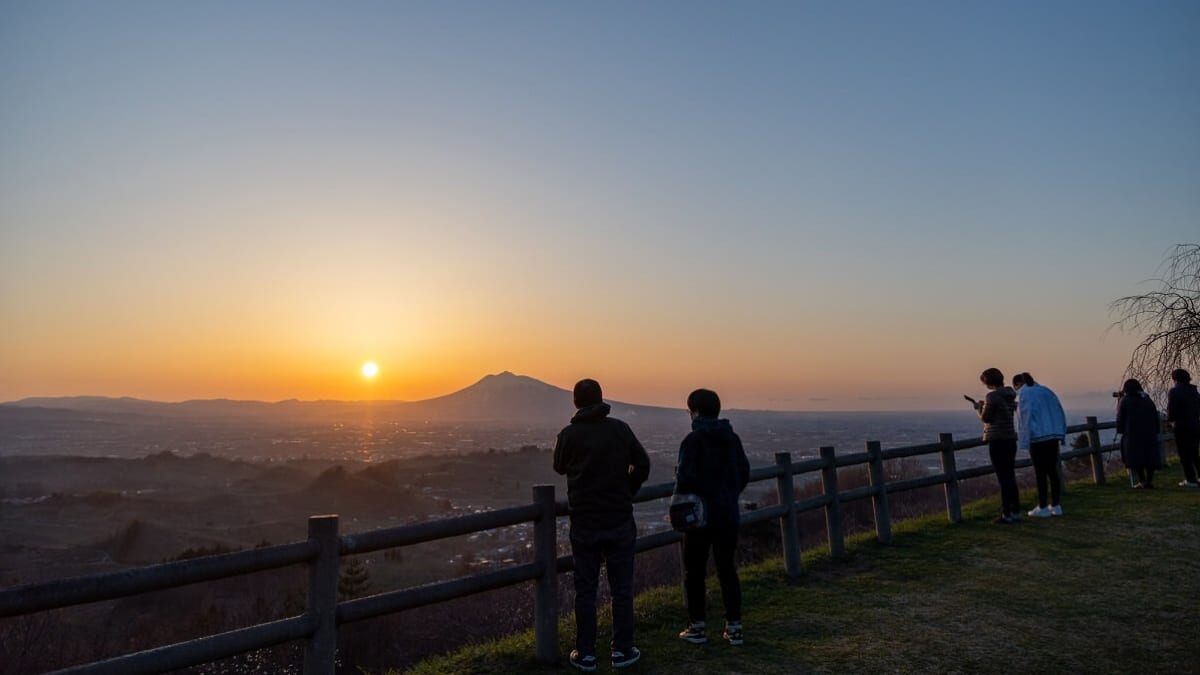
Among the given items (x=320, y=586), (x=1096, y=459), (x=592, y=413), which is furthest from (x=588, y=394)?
(x=1096, y=459)

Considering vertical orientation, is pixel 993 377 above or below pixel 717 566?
above

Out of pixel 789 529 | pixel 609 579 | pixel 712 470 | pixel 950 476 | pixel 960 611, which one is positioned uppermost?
pixel 712 470

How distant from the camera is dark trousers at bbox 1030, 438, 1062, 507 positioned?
11.1 metres

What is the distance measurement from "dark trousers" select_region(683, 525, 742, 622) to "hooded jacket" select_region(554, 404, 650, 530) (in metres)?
0.88

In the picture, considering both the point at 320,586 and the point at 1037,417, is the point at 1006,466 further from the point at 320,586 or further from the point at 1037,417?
the point at 320,586

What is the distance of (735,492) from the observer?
632 cm

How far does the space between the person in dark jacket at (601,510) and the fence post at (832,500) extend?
173 inches

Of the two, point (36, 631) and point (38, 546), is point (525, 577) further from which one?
point (38, 546)

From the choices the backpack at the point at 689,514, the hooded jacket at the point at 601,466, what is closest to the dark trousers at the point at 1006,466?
the backpack at the point at 689,514

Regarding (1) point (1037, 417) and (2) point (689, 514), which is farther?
(1) point (1037, 417)

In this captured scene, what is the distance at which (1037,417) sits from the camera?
11109 mm

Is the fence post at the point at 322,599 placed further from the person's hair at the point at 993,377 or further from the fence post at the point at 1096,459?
the fence post at the point at 1096,459

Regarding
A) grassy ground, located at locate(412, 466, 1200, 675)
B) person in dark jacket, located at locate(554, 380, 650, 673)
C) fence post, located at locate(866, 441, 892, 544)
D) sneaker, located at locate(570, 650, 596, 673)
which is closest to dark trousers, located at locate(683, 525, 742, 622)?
grassy ground, located at locate(412, 466, 1200, 675)

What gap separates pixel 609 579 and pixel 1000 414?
298 inches
